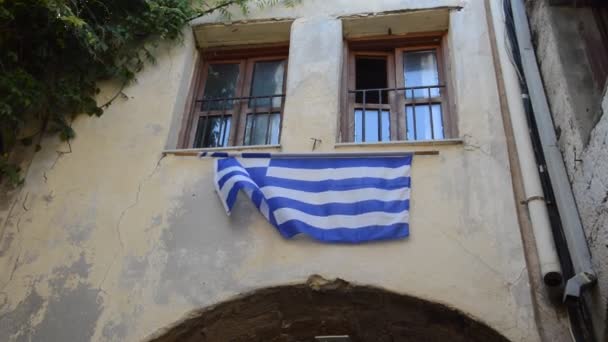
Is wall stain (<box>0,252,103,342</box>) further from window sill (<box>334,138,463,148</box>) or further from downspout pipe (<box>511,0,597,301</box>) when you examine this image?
downspout pipe (<box>511,0,597,301</box>)

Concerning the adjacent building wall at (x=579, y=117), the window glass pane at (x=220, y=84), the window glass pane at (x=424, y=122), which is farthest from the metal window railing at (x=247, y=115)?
the adjacent building wall at (x=579, y=117)

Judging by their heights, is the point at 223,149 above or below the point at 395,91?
below

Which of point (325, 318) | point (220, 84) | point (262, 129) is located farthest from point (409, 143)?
point (220, 84)

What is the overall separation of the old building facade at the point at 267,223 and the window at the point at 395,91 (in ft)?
0.05

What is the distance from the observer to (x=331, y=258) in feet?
13.1

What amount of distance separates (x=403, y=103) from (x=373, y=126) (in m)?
0.35

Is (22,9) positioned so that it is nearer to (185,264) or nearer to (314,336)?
(185,264)

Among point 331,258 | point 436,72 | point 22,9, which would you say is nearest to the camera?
point 331,258

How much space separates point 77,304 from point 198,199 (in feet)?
3.67

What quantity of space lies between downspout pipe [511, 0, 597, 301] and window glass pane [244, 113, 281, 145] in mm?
2063

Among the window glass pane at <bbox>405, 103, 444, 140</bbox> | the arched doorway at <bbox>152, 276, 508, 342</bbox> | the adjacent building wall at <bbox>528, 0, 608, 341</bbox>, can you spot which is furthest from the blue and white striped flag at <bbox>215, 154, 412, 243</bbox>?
the adjacent building wall at <bbox>528, 0, 608, 341</bbox>

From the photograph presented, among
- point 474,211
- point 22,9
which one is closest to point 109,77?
point 22,9

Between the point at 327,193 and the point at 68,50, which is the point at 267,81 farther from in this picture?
the point at 68,50

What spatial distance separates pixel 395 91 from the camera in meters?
5.12
